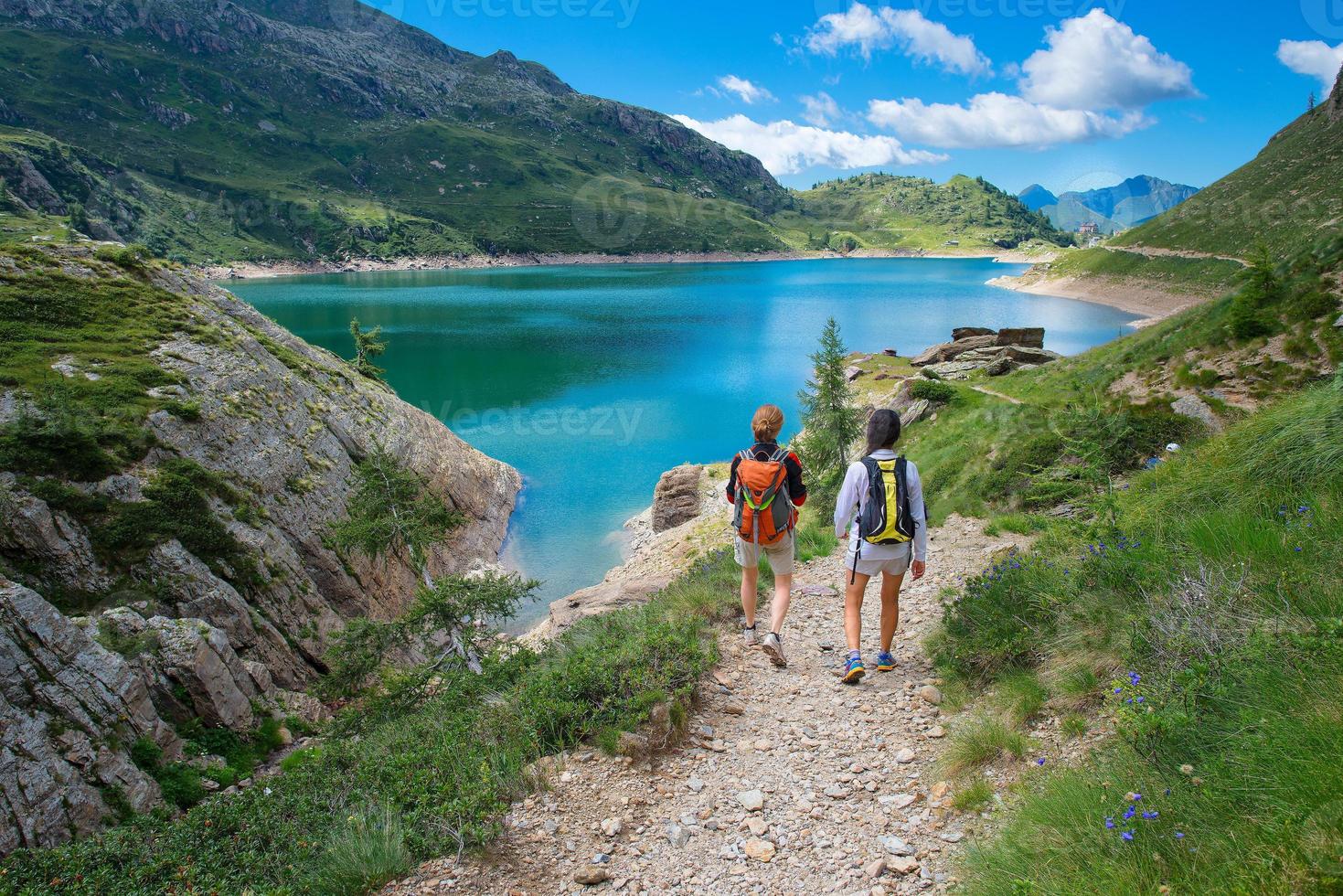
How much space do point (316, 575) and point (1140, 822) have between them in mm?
18234

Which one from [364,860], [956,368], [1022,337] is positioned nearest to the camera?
[364,860]

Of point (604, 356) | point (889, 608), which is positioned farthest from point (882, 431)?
point (604, 356)

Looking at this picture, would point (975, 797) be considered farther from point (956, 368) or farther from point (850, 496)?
point (956, 368)

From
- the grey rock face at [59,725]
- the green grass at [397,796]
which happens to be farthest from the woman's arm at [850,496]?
the grey rock face at [59,725]

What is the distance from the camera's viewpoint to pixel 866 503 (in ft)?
20.5

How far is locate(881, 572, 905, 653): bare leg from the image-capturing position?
21.0ft

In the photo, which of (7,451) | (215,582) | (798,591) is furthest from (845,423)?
(7,451)

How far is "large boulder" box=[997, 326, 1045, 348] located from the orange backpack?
36.7 m

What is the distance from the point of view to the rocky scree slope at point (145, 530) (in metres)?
8.79

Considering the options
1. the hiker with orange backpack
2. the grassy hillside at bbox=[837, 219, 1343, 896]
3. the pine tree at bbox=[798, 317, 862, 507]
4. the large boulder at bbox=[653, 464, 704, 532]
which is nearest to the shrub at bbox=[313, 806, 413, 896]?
the grassy hillside at bbox=[837, 219, 1343, 896]

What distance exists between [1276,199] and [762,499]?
11588 centimetres

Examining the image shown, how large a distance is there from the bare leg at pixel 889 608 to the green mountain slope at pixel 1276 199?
93.0 m

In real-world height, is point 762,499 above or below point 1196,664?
below

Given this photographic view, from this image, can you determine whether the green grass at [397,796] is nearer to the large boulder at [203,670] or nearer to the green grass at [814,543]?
the large boulder at [203,670]
